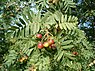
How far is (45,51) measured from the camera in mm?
2348

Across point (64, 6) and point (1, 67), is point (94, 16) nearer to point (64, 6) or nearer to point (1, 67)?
point (1, 67)

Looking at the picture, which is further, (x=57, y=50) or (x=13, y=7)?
(x=13, y=7)

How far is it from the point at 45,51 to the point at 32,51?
6.2 inches

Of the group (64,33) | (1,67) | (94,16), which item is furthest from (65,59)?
(94,16)

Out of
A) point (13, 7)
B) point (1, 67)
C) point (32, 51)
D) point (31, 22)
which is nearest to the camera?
point (31, 22)

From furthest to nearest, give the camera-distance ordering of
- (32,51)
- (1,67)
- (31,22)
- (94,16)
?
(94,16)
(1,67)
(32,51)
(31,22)

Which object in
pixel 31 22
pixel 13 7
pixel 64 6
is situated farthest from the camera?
pixel 13 7

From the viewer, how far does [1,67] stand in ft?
12.8

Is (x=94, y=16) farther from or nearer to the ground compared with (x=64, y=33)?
nearer to the ground

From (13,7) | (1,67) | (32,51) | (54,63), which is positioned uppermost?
(13,7)

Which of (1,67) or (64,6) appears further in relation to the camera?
(1,67)

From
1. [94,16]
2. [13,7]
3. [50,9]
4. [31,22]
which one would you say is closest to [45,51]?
[31,22]

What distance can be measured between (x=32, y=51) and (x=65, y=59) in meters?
0.36

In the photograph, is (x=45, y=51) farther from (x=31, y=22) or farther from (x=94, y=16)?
(x=94, y=16)
